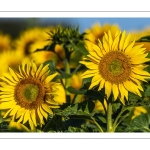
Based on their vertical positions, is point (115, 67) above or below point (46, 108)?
above

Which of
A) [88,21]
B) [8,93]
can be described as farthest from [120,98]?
[88,21]

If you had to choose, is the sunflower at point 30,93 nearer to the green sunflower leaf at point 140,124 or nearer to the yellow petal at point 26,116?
the yellow petal at point 26,116

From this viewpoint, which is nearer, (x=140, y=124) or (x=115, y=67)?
(x=115, y=67)

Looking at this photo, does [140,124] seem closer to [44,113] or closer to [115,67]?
[115,67]

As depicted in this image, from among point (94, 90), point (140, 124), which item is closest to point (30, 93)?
point (94, 90)

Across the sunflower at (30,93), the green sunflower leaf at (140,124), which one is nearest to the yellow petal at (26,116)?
the sunflower at (30,93)
